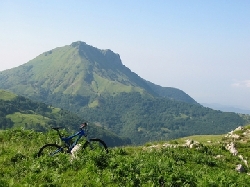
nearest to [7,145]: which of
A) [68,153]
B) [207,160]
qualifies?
[68,153]

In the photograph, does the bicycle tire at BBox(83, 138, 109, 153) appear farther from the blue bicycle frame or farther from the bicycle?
the blue bicycle frame

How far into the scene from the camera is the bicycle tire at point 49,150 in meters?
16.5

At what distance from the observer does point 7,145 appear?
63.0 feet

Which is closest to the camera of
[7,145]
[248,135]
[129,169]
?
[129,169]

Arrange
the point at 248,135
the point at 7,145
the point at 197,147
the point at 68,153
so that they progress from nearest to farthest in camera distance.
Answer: the point at 68,153
the point at 7,145
the point at 197,147
the point at 248,135

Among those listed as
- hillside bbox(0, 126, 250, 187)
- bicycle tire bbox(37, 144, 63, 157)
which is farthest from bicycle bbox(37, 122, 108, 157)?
hillside bbox(0, 126, 250, 187)

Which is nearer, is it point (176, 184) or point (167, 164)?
point (176, 184)

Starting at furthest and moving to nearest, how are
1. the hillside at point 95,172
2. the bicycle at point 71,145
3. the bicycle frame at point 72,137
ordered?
the bicycle frame at point 72,137 → the bicycle at point 71,145 → the hillside at point 95,172

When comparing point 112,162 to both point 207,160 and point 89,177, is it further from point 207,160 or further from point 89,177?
point 207,160

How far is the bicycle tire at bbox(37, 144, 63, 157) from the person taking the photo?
54.2 feet

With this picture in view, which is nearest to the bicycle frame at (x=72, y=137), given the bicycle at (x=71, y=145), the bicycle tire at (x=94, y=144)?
the bicycle at (x=71, y=145)

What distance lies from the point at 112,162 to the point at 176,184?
349 centimetres

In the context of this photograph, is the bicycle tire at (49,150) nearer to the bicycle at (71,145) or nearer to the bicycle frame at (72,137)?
the bicycle at (71,145)

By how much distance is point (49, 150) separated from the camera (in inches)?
673
